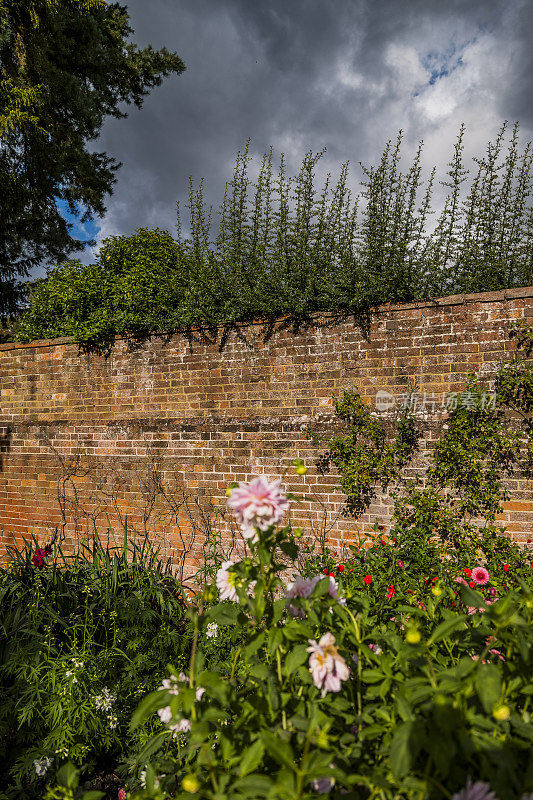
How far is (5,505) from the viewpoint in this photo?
5.51 meters

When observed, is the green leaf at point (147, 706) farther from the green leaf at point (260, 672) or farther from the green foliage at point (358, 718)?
the green leaf at point (260, 672)

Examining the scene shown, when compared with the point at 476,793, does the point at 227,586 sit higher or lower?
higher

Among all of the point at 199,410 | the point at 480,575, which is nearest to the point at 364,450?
the point at 480,575

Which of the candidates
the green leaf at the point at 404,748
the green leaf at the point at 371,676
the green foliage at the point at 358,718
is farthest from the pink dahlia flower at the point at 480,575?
the green leaf at the point at 404,748

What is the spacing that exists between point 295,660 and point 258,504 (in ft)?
1.37

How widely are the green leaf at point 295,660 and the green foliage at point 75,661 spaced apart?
1623 mm

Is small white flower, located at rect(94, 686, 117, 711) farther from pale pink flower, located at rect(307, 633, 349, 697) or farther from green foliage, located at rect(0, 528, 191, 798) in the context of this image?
pale pink flower, located at rect(307, 633, 349, 697)

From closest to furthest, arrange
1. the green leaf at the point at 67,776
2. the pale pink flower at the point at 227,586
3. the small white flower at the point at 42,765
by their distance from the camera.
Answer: the green leaf at the point at 67,776
the pale pink flower at the point at 227,586
the small white flower at the point at 42,765

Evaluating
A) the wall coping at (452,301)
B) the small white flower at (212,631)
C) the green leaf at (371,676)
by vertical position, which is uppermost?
the wall coping at (452,301)

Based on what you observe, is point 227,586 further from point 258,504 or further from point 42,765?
point 42,765

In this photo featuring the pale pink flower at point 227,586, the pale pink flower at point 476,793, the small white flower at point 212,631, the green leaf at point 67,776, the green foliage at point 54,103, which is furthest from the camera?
the green foliage at point 54,103

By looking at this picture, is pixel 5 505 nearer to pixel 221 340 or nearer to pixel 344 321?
pixel 221 340

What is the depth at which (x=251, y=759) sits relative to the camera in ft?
2.93

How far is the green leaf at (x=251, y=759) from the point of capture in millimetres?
876
